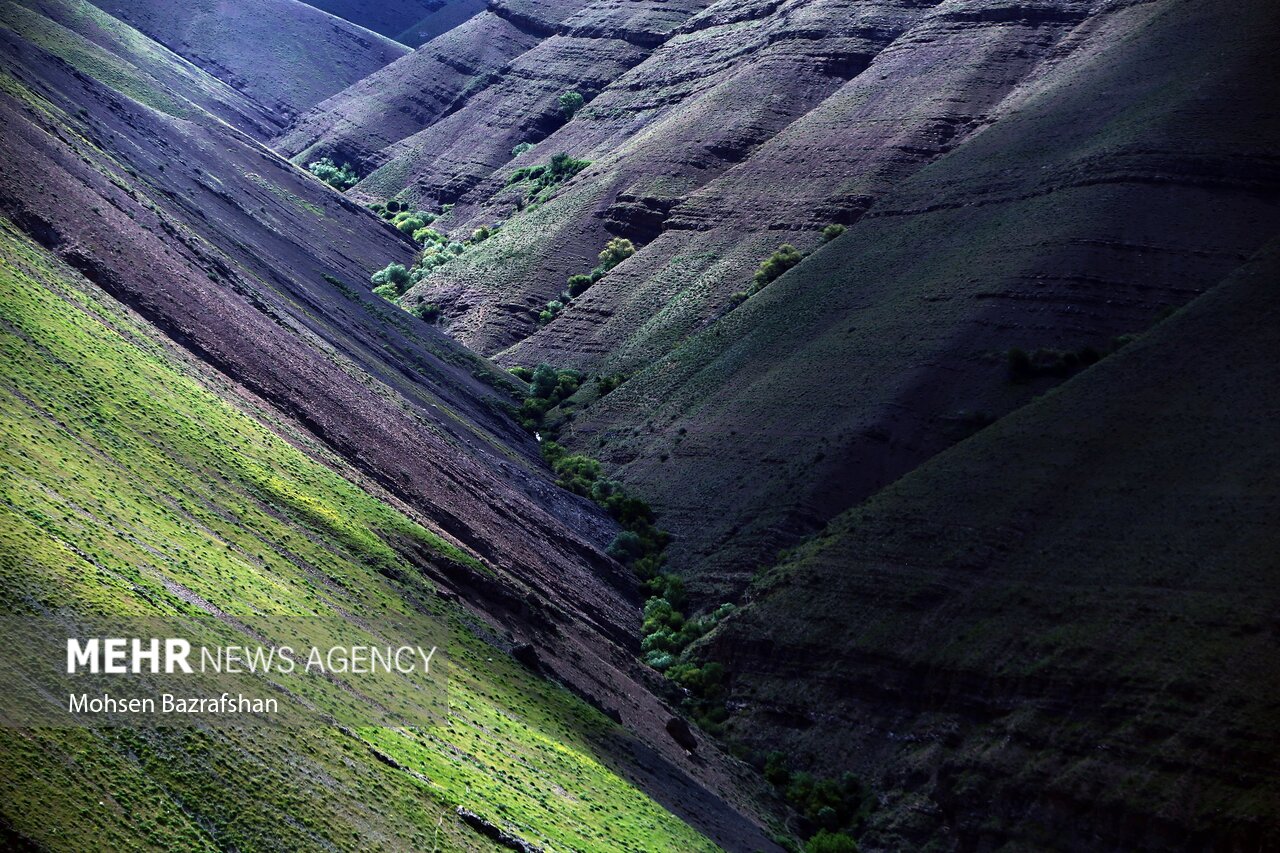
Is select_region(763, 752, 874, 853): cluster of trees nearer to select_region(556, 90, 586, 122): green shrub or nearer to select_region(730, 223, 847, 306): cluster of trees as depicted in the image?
select_region(730, 223, 847, 306): cluster of trees

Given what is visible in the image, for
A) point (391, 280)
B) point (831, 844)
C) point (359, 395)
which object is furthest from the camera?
point (391, 280)

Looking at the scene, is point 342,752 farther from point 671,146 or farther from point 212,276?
point 671,146

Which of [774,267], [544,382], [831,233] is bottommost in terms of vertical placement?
[544,382]

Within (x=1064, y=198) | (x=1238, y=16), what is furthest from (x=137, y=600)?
(x=1238, y=16)

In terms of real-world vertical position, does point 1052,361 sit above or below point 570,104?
below

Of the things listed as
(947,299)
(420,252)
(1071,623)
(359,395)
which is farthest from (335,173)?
(1071,623)

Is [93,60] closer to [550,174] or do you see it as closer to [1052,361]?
[550,174]
